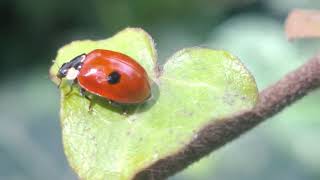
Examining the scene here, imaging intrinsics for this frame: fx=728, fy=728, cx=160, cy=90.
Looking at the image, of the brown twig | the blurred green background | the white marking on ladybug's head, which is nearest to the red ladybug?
the white marking on ladybug's head

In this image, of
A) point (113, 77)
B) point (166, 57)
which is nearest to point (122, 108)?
point (113, 77)

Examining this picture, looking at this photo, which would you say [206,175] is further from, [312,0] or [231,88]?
[231,88]

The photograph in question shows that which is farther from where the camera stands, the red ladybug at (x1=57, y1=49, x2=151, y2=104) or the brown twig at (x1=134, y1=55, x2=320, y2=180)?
the red ladybug at (x1=57, y1=49, x2=151, y2=104)

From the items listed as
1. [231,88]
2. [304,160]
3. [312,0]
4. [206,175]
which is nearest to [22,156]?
[206,175]

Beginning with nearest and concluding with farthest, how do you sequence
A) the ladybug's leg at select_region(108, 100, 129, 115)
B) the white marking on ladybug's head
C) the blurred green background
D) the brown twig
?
1. the brown twig
2. the ladybug's leg at select_region(108, 100, 129, 115)
3. the white marking on ladybug's head
4. the blurred green background

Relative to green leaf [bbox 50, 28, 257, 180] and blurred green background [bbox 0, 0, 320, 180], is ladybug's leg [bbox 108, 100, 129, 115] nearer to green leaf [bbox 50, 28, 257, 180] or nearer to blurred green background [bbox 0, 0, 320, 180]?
green leaf [bbox 50, 28, 257, 180]

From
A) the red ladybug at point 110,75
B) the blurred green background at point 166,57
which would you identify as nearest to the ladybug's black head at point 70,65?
the red ladybug at point 110,75
